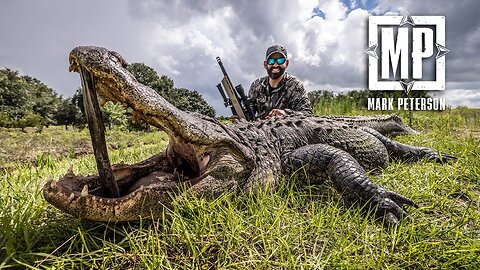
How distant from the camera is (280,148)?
10.4 feet

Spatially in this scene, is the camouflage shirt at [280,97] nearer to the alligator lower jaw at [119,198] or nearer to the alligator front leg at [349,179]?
the alligator front leg at [349,179]

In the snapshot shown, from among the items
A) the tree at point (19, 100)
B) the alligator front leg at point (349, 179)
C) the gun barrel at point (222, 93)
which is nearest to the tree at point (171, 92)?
the tree at point (19, 100)

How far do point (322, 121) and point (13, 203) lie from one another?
315 cm

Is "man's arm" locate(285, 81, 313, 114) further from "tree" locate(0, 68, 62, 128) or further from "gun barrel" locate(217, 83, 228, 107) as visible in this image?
"tree" locate(0, 68, 62, 128)

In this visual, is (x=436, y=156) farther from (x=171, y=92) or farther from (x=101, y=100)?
(x=171, y=92)

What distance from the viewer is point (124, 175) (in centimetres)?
226

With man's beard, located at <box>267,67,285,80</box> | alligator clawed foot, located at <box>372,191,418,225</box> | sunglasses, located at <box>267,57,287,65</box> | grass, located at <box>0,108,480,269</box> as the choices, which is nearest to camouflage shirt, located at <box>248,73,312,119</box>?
man's beard, located at <box>267,67,285,80</box>

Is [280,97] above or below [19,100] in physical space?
below

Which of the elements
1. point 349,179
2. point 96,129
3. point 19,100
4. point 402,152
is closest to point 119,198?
point 96,129

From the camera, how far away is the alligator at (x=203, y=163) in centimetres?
169

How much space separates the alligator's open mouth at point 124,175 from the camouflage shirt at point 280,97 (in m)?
3.97

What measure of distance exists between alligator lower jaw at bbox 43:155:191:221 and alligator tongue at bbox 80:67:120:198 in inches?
3.1

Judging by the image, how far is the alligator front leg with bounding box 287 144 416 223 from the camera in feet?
7.76

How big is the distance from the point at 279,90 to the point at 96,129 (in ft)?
16.2
